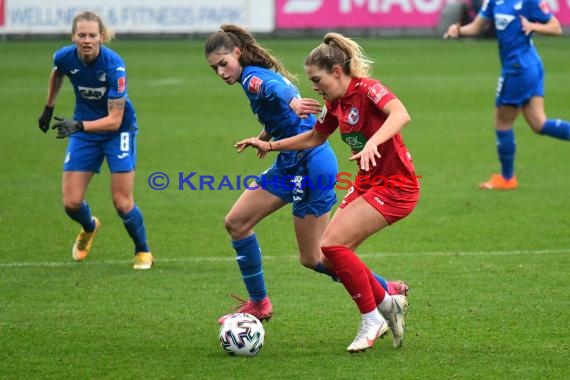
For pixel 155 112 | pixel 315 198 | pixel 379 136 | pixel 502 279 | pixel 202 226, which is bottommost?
pixel 155 112

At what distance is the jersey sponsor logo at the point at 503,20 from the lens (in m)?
13.3

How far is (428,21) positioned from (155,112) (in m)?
13.0

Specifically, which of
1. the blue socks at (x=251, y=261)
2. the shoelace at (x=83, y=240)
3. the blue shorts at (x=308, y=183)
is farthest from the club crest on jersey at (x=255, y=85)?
the shoelace at (x=83, y=240)

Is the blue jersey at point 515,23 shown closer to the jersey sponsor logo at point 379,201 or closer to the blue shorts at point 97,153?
the blue shorts at point 97,153

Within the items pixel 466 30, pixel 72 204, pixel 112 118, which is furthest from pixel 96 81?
pixel 466 30

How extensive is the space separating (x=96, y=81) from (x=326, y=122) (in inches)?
118

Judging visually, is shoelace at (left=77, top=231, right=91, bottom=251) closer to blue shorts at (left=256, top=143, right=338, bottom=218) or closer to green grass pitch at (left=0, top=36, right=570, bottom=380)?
green grass pitch at (left=0, top=36, right=570, bottom=380)

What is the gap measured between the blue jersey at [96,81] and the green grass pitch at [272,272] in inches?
51.4

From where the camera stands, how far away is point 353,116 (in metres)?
7.09

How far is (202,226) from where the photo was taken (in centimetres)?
1173

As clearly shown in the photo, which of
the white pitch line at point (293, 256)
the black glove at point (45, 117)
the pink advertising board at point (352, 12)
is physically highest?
the black glove at point (45, 117)

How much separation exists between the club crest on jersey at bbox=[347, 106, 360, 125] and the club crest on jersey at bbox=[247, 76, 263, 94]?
786 mm

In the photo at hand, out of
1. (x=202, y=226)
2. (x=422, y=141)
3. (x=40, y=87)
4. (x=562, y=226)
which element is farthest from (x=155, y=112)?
(x=562, y=226)

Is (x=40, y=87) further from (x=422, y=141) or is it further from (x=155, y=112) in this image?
(x=422, y=141)
